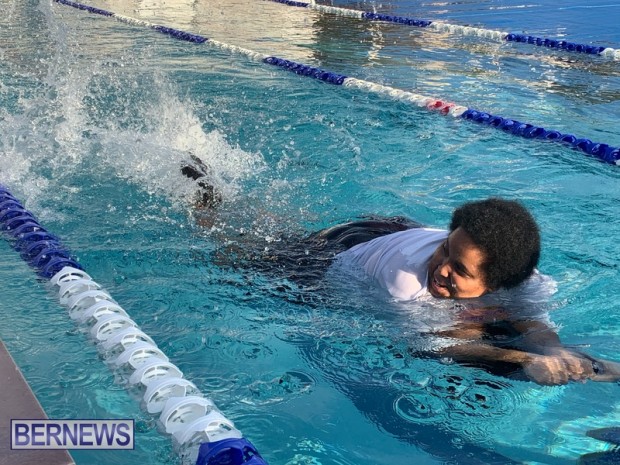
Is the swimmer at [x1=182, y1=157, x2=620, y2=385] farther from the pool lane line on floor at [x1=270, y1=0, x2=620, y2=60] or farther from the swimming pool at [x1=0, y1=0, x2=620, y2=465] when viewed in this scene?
the pool lane line on floor at [x1=270, y1=0, x2=620, y2=60]

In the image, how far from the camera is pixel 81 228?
444 centimetres

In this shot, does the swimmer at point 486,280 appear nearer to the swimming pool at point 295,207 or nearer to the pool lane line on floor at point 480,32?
the swimming pool at point 295,207

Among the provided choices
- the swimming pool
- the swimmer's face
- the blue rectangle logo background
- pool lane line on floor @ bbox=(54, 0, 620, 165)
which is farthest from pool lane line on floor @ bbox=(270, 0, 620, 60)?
the blue rectangle logo background

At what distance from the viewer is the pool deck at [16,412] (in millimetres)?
2039

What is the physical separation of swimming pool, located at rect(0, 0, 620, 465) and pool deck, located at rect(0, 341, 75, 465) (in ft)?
1.27

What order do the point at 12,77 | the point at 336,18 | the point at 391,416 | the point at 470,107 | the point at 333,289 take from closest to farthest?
the point at 391,416 < the point at 333,289 < the point at 470,107 < the point at 12,77 < the point at 336,18

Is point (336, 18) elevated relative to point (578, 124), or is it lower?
elevated

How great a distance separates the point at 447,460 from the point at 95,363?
4.56 ft

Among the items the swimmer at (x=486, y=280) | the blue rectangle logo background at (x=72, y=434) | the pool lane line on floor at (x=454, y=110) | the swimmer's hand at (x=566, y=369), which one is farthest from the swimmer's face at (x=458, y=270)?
the pool lane line on floor at (x=454, y=110)

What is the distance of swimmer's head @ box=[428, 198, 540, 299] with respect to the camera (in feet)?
9.64

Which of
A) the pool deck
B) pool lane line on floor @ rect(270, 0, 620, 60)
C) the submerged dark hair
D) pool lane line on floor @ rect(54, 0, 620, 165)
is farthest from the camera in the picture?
pool lane line on floor @ rect(270, 0, 620, 60)

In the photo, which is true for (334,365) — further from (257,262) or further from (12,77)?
(12,77)

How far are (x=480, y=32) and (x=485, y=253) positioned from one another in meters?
9.65

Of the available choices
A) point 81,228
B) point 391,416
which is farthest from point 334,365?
point 81,228
